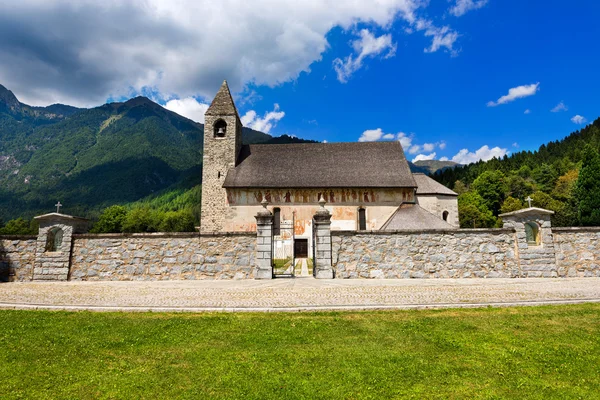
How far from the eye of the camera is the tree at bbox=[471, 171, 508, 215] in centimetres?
7281

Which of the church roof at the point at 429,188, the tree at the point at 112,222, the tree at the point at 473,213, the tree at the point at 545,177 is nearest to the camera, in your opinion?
the church roof at the point at 429,188

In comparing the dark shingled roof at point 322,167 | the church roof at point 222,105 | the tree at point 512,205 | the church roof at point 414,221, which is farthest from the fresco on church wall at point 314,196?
the tree at point 512,205

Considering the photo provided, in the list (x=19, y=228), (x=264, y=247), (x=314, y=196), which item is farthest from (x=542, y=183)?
(x=19, y=228)

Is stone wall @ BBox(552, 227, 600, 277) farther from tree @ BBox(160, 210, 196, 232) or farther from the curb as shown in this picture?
tree @ BBox(160, 210, 196, 232)

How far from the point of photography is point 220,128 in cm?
3309

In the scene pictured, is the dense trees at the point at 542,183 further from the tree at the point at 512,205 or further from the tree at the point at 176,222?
the tree at the point at 176,222

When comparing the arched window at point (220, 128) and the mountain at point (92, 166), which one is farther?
the mountain at point (92, 166)

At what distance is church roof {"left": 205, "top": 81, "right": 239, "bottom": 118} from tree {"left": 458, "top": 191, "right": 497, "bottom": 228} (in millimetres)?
45125

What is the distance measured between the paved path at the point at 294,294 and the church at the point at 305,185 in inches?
561

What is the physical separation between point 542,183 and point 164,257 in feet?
271

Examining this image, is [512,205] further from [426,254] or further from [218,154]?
[426,254]

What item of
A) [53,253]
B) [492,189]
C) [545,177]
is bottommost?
[53,253]

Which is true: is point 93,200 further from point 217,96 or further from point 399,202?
point 399,202

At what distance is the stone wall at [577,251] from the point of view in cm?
1341
